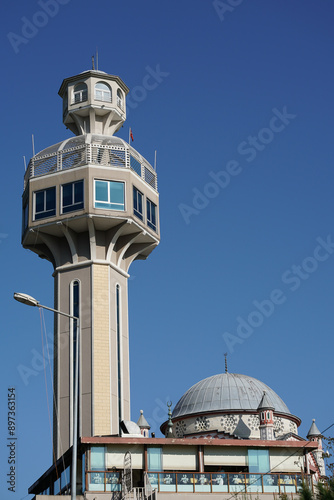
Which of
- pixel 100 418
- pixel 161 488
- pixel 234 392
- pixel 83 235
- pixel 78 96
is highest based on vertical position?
Answer: pixel 78 96

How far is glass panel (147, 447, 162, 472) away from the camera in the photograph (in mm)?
35456

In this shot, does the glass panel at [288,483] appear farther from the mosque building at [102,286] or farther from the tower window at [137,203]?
the tower window at [137,203]

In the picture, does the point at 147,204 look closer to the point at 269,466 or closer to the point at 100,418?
the point at 100,418

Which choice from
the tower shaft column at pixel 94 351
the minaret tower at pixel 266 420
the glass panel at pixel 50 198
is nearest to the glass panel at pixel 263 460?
the tower shaft column at pixel 94 351

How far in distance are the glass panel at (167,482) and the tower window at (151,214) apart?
21.2 meters

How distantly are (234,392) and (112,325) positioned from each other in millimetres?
15109

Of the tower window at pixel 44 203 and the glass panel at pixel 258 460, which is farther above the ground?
the tower window at pixel 44 203

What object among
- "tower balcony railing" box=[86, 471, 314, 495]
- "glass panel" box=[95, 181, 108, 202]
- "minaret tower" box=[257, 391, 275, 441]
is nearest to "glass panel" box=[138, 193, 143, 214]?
"glass panel" box=[95, 181, 108, 202]

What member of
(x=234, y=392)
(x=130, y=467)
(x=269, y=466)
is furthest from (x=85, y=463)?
(x=234, y=392)

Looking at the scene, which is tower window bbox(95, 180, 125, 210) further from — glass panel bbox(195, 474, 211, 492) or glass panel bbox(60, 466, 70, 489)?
glass panel bbox(195, 474, 211, 492)

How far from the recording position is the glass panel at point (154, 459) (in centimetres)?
3546

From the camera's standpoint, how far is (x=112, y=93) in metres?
57.3

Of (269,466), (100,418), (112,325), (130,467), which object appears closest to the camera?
(130,467)

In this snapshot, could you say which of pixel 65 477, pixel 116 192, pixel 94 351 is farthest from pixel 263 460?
pixel 116 192
